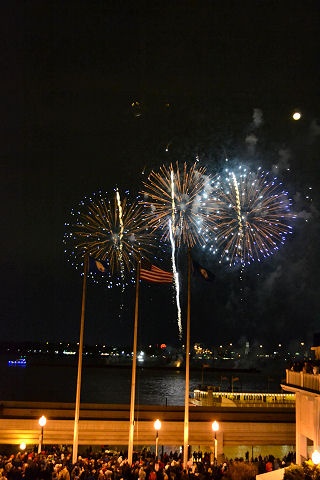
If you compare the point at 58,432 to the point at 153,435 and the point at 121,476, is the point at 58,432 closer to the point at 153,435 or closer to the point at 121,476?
the point at 153,435

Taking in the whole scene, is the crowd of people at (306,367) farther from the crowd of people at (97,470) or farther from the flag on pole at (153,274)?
the flag on pole at (153,274)

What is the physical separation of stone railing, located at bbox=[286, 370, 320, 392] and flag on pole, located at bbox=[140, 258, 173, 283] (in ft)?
20.4

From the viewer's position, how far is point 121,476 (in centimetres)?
1784

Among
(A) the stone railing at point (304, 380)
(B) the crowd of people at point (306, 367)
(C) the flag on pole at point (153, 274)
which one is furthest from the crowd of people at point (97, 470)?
(C) the flag on pole at point (153, 274)

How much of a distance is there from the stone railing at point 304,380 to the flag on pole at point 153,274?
6.22 meters

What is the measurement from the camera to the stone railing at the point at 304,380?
1916cm

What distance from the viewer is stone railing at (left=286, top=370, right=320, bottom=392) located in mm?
19156

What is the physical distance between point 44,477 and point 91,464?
8.73ft

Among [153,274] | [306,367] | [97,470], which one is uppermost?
[153,274]

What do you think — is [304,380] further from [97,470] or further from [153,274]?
[97,470]

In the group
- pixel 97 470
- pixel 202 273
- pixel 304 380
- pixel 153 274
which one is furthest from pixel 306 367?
pixel 97 470

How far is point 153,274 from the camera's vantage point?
22.8 meters

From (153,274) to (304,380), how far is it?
726 cm

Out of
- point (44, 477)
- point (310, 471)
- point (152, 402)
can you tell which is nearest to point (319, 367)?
point (310, 471)
